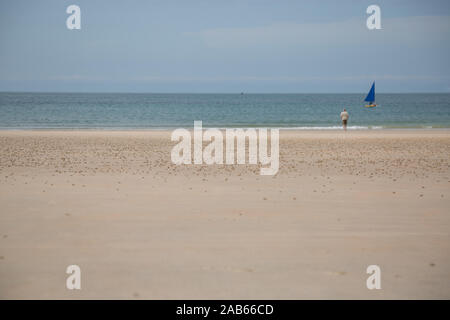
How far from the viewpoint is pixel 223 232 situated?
716 cm

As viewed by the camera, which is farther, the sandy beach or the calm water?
the calm water

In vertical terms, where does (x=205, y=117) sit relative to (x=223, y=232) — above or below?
above

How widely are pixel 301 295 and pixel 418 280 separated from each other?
1499 millimetres

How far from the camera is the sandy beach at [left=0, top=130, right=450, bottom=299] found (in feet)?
17.0

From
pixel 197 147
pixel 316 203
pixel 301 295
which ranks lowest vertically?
pixel 301 295

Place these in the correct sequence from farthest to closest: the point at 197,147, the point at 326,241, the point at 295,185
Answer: the point at 197,147 → the point at 295,185 → the point at 326,241

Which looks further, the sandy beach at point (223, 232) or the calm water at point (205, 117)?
the calm water at point (205, 117)

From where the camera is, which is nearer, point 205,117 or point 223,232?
point 223,232

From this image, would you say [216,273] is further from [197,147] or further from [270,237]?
[197,147]

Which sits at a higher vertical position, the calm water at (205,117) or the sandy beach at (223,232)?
the calm water at (205,117)

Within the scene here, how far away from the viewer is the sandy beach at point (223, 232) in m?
5.18
